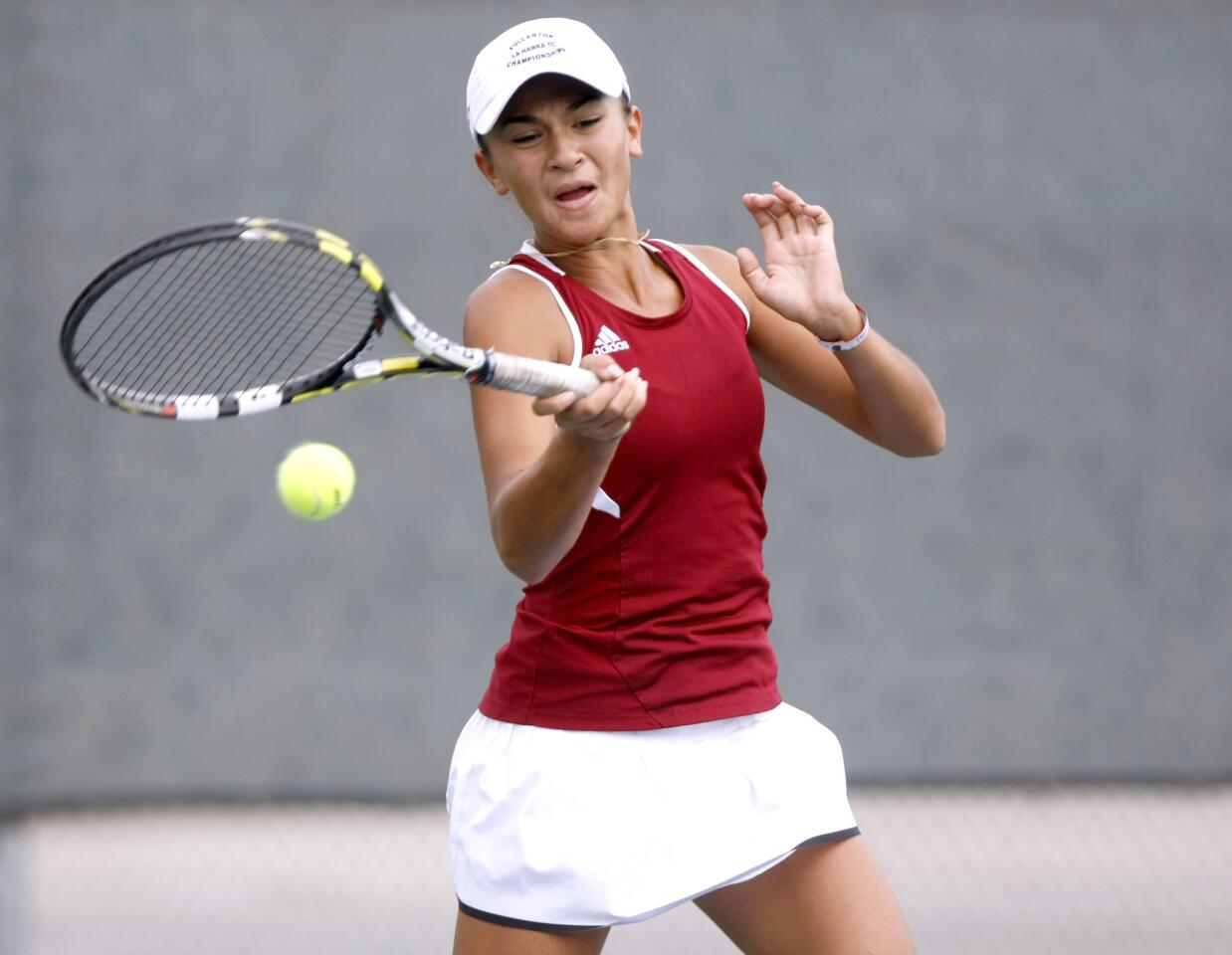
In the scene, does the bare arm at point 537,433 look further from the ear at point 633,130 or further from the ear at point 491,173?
the ear at point 633,130

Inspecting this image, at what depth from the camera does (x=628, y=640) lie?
1.68 m

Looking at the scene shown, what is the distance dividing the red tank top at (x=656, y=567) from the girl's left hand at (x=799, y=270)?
9 cm

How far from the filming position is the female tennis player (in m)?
1.65

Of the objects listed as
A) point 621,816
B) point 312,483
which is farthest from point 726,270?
point 312,483

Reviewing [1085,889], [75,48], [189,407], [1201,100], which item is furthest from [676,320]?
[1201,100]

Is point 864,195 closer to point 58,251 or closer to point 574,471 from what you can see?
point 58,251

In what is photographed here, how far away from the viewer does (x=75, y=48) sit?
3.88 m

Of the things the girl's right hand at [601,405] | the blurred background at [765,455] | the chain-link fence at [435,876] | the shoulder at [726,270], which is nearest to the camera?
the girl's right hand at [601,405]

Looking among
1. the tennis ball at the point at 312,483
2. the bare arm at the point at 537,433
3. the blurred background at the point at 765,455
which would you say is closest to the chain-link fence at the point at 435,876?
the blurred background at the point at 765,455

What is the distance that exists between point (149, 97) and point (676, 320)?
2.62 meters

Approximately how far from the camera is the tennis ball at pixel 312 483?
258 centimetres

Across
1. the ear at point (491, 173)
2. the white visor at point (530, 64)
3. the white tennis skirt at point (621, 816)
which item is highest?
the white visor at point (530, 64)

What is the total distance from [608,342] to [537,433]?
14cm

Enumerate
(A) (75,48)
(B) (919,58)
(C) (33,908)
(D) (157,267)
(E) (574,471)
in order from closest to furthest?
(E) (574,471), (D) (157,267), (C) (33,908), (A) (75,48), (B) (919,58)
